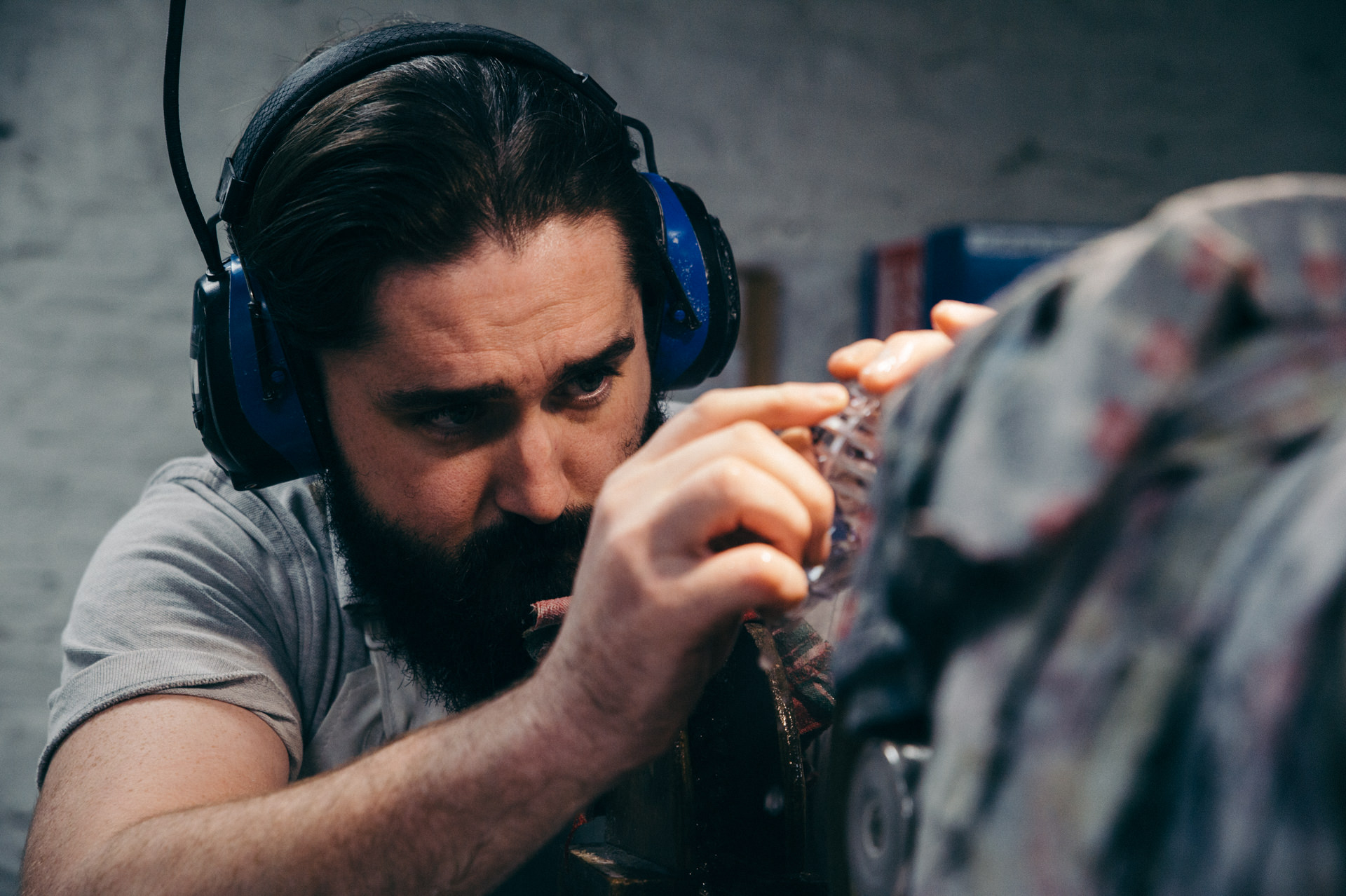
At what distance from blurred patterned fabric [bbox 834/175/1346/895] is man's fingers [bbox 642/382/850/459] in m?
0.20

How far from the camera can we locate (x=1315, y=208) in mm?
272

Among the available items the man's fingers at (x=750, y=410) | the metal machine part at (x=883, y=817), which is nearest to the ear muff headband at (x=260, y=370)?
the man's fingers at (x=750, y=410)

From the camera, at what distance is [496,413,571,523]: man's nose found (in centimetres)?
92

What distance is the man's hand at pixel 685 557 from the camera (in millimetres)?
454

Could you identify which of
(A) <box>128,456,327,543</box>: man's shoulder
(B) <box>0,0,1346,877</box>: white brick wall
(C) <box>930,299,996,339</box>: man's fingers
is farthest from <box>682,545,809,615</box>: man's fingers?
(B) <box>0,0,1346,877</box>: white brick wall

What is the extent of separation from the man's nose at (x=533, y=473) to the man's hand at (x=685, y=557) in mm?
396

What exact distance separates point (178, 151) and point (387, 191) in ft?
0.61

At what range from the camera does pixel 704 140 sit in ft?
6.95

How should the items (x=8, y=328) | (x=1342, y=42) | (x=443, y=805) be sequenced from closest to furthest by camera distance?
(x=443, y=805)
(x=8, y=328)
(x=1342, y=42)

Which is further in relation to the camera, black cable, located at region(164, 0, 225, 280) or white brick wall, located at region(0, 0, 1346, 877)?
white brick wall, located at region(0, 0, 1346, 877)

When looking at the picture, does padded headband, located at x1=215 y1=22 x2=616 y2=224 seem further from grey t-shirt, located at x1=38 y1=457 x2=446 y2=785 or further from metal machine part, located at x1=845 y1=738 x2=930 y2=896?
metal machine part, located at x1=845 y1=738 x2=930 y2=896

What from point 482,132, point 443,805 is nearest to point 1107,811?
point 443,805

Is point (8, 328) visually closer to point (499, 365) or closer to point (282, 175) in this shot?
point (282, 175)

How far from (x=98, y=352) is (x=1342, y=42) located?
10.1ft
